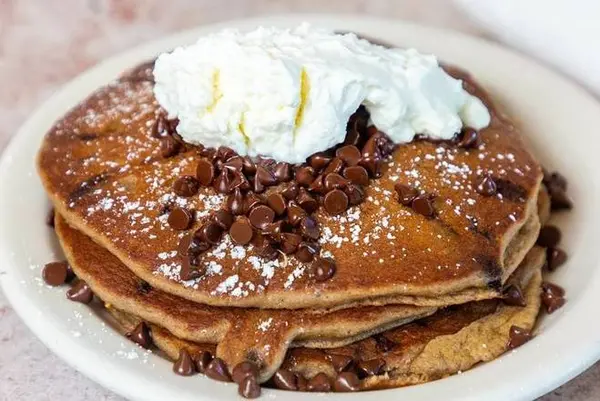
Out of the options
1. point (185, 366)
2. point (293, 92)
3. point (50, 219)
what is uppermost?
point (293, 92)

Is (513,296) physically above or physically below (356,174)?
below

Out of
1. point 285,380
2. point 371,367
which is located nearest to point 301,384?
point 285,380

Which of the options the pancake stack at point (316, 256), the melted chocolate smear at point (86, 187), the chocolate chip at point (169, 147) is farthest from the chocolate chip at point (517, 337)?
the melted chocolate smear at point (86, 187)

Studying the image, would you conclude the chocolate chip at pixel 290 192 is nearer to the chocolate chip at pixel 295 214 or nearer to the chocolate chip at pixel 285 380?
the chocolate chip at pixel 295 214

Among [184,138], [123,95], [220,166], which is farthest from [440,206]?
[123,95]

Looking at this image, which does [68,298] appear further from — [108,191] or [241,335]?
[241,335]

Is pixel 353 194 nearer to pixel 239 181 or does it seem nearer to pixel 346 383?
pixel 239 181
